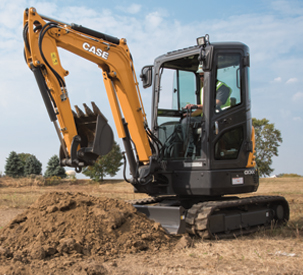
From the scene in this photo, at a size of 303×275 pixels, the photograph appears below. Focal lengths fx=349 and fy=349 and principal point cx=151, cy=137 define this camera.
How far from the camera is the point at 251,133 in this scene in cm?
658

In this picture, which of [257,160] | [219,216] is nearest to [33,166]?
[257,160]

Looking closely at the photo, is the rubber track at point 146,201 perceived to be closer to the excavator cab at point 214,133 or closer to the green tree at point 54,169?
the excavator cab at point 214,133

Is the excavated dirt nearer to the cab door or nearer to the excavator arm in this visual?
the excavator arm

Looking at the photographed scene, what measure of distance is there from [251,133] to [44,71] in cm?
385

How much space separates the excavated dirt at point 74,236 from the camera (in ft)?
13.5

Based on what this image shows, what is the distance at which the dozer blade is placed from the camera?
5324mm

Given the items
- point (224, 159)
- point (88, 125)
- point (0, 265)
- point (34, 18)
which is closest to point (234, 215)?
point (224, 159)

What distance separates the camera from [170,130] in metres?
6.63

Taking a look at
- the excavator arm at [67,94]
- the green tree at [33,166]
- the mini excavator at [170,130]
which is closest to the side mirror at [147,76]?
the mini excavator at [170,130]

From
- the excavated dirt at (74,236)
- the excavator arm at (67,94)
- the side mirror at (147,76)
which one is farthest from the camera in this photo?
the side mirror at (147,76)

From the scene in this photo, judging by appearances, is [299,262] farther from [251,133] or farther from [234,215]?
[251,133]

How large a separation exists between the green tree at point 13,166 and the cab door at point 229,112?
28.5m

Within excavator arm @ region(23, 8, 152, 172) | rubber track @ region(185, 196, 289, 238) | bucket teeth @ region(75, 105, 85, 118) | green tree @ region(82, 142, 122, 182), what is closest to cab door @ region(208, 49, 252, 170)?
rubber track @ region(185, 196, 289, 238)

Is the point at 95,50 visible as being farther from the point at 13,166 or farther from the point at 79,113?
the point at 13,166
